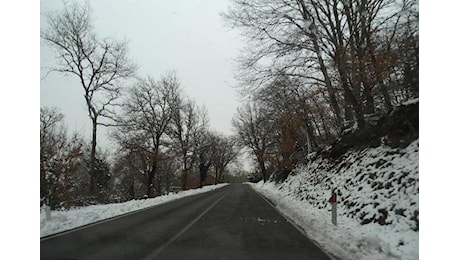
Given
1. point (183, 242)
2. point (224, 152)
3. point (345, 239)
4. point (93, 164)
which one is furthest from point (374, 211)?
point (224, 152)

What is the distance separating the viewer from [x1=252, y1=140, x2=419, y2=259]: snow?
269 inches

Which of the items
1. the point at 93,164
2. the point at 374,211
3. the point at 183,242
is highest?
the point at 93,164

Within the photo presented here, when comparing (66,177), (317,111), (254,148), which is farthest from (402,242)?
(254,148)

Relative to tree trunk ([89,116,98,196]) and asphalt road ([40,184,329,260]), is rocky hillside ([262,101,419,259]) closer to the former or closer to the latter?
asphalt road ([40,184,329,260])

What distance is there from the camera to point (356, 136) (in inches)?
647

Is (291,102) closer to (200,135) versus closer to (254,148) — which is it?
(200,135)

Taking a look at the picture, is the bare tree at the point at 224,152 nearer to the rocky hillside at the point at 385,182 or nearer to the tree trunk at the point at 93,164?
the tree trunk at the point at 93,164

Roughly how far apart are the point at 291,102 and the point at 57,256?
19.5 metres

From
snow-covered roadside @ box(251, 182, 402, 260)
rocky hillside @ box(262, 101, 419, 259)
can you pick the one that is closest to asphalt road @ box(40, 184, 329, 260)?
snow-covered roadside @ box(251, 182, 402, 260)

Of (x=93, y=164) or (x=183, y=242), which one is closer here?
(x=183, y=242)

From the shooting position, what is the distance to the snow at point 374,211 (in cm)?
683

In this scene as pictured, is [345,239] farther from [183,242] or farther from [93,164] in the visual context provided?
[93,164]

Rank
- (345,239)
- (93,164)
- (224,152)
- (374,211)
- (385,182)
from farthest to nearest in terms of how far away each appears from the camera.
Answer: (224,152), (93,164), (385,182), (374,211), (345,239)

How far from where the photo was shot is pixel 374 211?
9266 millimetres
